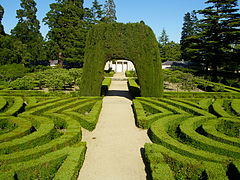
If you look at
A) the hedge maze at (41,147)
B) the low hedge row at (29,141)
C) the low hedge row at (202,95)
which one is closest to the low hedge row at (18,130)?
the hedge maze at (41,147)

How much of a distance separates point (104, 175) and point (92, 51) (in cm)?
970

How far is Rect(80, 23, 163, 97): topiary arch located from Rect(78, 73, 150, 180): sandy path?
3586 millimetres

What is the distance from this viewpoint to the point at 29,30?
138ft

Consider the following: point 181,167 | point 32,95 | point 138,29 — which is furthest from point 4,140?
point 138,29

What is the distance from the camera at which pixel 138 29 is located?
13180 millimetres

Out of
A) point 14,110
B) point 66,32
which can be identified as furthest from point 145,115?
point 66,32

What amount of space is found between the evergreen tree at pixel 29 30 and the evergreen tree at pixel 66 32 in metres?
4.20

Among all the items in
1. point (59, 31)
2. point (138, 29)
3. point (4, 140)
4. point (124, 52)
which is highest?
point (59, 31)

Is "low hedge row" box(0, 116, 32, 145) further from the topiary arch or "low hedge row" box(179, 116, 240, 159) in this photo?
the topiary arch

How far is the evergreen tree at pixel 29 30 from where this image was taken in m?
40.8

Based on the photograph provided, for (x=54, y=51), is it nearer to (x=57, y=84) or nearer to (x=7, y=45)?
(x=7, y=45)

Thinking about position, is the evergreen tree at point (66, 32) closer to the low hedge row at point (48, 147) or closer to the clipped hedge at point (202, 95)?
the clipped hedge at point (202, 95)

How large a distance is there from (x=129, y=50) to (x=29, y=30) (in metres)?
36.5

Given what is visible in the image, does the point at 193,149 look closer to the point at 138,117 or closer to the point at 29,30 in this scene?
the point at 138,117
